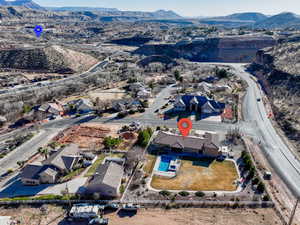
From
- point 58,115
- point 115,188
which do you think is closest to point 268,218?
point 115,188

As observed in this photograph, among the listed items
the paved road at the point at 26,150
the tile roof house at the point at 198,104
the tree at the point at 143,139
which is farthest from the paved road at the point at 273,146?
the paved road at the point at 26,150

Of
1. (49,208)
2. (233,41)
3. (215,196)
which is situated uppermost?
(233,41)

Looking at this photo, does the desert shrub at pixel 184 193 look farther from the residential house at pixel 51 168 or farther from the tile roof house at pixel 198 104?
the tile roof house at pixel 198 104

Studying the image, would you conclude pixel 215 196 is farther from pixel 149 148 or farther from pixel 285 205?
pixel 149 148

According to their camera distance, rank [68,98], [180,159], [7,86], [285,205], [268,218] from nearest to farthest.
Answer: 1. [268,218]
2. [285,205]
3. [180,159]
4. [68,98]
5. [7,86]

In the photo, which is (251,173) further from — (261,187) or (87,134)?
(87,134)

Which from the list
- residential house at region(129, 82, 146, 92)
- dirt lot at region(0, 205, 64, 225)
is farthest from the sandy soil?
residential house at region(129, 82, 146, 92)

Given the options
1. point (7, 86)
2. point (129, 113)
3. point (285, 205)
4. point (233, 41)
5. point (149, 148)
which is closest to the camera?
point (285, 205)
